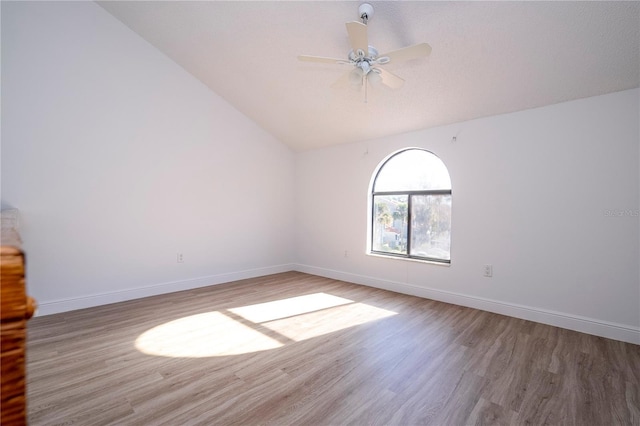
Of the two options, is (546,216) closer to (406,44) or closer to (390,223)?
(390,223)

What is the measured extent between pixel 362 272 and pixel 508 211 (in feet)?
7.23

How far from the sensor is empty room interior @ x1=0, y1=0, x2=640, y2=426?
2006 millimetres

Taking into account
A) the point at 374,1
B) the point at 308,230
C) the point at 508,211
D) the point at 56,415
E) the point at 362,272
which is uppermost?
the point at 374,1

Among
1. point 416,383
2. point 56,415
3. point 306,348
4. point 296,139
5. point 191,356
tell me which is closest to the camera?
point 56,415

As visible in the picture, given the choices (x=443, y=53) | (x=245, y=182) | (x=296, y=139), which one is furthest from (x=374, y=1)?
(x=245, y=182)

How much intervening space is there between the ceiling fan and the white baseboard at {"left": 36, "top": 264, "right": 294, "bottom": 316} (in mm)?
3386

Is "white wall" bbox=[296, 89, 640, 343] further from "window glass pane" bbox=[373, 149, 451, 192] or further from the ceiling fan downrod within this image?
the ceiling fan downrod

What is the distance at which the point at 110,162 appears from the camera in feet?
11.8

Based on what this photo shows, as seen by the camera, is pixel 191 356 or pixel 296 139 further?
pixel 296 139

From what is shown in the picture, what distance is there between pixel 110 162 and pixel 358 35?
10.8 feet

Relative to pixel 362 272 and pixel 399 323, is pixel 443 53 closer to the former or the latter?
pixel 399 323

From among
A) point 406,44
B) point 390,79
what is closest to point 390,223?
point 390,79

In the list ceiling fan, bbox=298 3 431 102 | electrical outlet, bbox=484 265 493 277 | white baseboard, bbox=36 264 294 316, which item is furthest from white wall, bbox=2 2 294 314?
electrical outlet, bbox=484 265 493 277

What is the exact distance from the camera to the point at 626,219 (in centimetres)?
271
